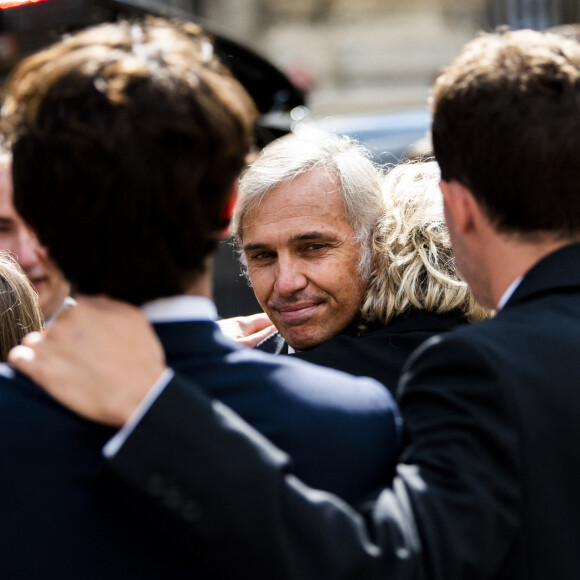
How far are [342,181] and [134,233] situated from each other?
173 centimetres

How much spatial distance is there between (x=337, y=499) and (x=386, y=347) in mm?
1166

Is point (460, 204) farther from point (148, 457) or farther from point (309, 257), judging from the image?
point (309, 257)

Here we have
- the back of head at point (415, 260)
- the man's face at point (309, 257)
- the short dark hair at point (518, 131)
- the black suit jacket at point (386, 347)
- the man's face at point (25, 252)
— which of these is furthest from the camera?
the man's face at point (25, 252)

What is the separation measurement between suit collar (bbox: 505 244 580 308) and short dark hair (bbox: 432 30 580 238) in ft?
0.14

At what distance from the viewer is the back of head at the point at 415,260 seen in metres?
2.62

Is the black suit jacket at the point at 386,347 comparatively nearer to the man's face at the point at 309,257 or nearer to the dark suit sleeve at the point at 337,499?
the man's face at the point at 309,257

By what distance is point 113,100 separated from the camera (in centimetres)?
133

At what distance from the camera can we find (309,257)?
3031 millimetres

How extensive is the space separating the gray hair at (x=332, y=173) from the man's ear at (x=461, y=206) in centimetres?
123

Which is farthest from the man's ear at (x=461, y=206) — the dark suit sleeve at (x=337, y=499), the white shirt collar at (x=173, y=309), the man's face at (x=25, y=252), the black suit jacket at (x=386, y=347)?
the man's face at (x=25, y=252)

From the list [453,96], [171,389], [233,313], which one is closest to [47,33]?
[233,313]

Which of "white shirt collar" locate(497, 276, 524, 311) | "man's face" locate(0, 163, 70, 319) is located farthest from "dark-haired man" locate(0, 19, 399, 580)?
"man's face" locate(0, 163, 70, 319)

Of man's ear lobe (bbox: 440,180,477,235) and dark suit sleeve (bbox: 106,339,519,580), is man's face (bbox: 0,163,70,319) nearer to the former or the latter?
man's ear lobe (bbox: 440,180,477,235)

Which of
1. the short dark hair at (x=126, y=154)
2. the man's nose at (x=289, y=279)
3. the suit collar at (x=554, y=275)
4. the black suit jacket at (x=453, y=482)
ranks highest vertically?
the short dark hair at (x=126, y=154)
